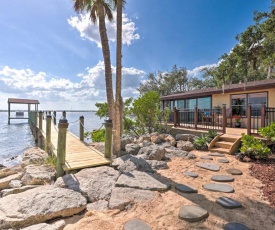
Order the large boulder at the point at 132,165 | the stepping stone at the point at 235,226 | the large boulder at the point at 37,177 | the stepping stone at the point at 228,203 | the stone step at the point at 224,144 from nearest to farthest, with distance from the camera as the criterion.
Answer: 1. the stepping stone at the point at 235,226
2. the stepping stone at the point at 228,203
3. the large boulder at the point at 37,177
4. the large boulder at the point at 132,165
5. the stone step at the point at 224,144

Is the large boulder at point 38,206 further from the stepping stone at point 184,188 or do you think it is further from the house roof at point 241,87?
the house roof at point 241,87

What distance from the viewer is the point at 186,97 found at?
15.2 meters

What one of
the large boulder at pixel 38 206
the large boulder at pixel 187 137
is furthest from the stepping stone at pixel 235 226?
the large boulder at pixel 187 137

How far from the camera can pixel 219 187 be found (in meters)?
3.95

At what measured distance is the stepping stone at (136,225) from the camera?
8.57ft

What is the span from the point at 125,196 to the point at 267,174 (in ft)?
12.2

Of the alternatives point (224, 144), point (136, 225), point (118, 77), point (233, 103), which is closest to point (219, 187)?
point (136, 225)

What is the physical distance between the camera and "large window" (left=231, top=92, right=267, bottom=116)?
1046cm

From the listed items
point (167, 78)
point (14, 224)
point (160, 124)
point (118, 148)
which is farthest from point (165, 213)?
point (167, 78)

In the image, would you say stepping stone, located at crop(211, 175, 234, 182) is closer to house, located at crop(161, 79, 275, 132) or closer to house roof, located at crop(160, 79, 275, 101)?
house, located at crop(161, 79, 275, 132)

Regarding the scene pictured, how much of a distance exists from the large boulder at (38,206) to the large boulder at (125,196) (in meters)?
0.53

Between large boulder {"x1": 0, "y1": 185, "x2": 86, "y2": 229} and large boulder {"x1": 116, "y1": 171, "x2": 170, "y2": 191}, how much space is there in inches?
36.9

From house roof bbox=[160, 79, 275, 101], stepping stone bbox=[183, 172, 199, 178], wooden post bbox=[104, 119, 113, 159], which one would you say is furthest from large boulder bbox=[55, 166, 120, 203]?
house roof bbox=[160, 79, 275, 101]

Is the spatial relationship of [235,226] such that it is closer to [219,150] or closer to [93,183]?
[93,183]
